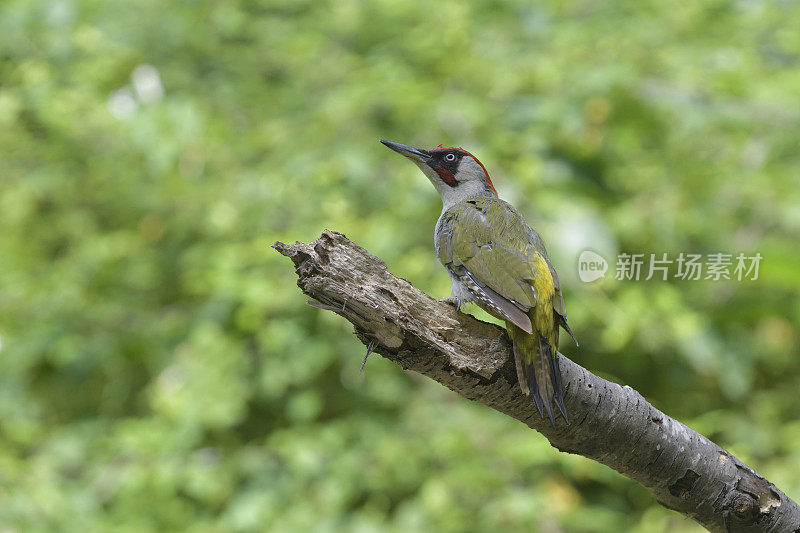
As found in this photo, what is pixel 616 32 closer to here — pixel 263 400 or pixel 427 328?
pixel 263 400

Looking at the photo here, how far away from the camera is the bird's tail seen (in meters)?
1.88

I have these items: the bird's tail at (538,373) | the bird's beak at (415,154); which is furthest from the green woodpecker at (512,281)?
the bird's beak at (415,154)

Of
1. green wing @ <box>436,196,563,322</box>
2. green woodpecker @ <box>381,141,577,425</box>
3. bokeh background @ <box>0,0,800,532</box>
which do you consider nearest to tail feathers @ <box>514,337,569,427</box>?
green woodpecker @ <box>381,141,577,425</box>

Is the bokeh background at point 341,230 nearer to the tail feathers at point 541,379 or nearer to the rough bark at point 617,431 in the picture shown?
the rough bark at point 617,431

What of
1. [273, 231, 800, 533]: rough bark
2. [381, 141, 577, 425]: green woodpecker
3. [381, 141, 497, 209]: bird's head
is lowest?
[273, 231, 800, 533]: rough bark

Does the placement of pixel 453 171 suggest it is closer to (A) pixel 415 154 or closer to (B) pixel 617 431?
(A) pixel 415 154

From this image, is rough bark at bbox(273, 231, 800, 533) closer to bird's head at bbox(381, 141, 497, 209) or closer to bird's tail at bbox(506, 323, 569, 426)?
bird's tail at bbox(506, 323, 569, 426)

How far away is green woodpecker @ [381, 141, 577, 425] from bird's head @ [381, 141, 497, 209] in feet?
0.49

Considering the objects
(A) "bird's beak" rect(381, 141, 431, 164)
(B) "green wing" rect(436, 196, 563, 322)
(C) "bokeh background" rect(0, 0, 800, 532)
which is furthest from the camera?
(C) "bokeh background" rect(0, 0, 800, 532)

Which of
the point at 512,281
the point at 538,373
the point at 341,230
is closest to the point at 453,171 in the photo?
the point at 512,281

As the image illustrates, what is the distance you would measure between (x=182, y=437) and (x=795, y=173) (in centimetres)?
424

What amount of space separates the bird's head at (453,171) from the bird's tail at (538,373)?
1.02 meters

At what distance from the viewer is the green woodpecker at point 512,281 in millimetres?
1932

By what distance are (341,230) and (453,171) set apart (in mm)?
1484
